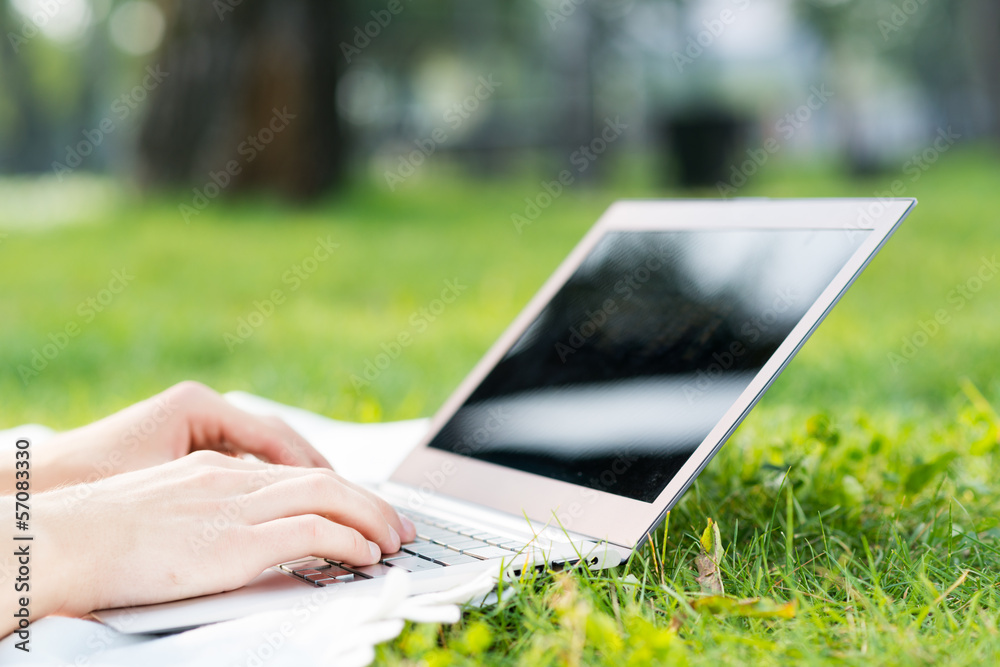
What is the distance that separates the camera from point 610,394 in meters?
1.57

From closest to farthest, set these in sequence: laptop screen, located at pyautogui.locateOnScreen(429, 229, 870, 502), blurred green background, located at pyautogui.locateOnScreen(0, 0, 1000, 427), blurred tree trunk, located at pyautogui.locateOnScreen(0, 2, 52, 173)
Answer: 1. laptop screen, located at pyautogui.locateOnScreen(429, 229, 870, 502)
2. blurred green background, located at pyautogui.locateOnScreen(0, 0, 1000, 427)
3. blurred tree trunk, located at pyautogui.locateOnScreen(0, 2, 52, 173)

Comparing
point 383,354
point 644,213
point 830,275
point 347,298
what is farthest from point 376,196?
point 830,275

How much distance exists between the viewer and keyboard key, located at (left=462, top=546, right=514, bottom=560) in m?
1.30

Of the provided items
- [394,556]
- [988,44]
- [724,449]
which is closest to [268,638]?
[394,556]

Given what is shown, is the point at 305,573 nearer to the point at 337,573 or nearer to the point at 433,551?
the point at 337,573

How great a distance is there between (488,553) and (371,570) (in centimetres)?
16

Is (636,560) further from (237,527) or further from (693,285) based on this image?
(237,527)

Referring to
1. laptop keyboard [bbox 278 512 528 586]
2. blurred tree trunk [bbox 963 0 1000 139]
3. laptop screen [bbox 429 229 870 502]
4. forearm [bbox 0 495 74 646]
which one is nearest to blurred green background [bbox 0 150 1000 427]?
laptop screen [bbox 429 229 870 502]

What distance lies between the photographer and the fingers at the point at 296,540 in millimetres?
1196

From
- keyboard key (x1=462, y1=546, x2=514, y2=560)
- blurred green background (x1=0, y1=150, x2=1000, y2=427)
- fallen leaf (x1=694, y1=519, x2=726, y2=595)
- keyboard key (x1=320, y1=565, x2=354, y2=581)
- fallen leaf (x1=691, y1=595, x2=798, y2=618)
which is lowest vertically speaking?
fallen leaf (x1=691, y1=595, x2=798, y2=618)

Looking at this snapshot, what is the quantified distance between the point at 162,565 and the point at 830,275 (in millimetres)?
984

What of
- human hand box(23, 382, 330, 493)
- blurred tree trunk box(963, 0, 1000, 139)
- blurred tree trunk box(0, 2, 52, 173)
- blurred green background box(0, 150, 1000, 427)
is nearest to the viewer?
human hand box(23, 382, 330, 493)

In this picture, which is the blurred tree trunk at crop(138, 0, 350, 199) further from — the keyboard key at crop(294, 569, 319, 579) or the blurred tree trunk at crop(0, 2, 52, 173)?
the blurred tree trunk at crop(0, 2, 52, 173)

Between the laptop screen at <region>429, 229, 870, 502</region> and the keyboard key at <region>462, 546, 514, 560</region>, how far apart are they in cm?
18
